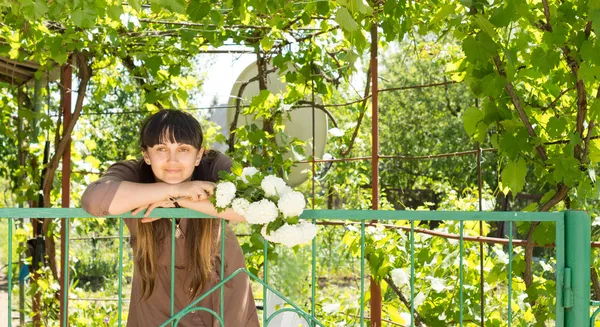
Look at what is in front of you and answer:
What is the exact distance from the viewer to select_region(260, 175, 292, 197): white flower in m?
2.07

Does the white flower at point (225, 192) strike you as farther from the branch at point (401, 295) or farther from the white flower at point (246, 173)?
the branch at point (401, 295)

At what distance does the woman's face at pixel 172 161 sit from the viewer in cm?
229

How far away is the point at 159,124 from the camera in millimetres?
2307

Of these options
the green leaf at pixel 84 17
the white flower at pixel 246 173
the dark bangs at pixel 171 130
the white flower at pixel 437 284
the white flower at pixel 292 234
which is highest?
the green leaf at pixel 84 17

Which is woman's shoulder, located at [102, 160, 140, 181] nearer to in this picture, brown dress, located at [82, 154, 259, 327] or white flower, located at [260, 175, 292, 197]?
brown dress, located at [82, 154, 259, 327]

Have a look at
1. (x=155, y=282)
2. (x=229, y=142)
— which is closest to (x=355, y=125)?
(x=229, y=142)

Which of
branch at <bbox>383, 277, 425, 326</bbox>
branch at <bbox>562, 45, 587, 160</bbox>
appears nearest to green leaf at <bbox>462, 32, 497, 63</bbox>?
branch at <bbox>562, 45, 587, 160</bbox>

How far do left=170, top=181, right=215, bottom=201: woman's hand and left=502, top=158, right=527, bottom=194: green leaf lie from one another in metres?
1.27

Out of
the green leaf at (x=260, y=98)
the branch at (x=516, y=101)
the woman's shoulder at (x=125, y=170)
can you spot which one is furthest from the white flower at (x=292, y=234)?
the green leaf at (x=260, y=98)

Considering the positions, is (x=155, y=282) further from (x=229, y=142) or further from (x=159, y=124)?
(x=229, y=142)

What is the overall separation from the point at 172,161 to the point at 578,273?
3.88ft

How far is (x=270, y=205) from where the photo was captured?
2.04 m

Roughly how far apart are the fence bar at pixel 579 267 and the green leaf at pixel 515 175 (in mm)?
734

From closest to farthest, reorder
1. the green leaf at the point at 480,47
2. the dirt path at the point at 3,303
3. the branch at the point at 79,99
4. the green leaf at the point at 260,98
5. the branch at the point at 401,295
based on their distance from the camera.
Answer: the green leaf at the point at 480,47, the branch at the point at 401,295, the green leaf at the point at 260,98, the branch at the point at 79,99, the dirt path at the point at 3,303
